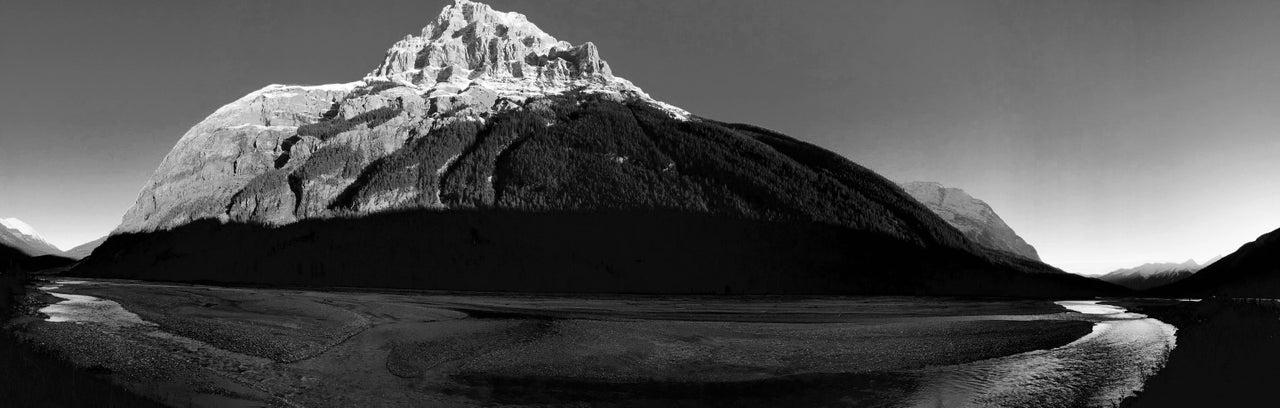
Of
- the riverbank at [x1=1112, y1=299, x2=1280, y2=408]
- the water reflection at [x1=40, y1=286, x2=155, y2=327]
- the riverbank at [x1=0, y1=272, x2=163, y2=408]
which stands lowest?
the riverbank at [x1=0, y1=272, x2=163, y2=408]

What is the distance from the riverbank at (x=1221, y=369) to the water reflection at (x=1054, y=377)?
102cm

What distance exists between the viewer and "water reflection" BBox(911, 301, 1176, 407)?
25984 mm

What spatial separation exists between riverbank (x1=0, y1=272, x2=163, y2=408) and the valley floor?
1.52 metres

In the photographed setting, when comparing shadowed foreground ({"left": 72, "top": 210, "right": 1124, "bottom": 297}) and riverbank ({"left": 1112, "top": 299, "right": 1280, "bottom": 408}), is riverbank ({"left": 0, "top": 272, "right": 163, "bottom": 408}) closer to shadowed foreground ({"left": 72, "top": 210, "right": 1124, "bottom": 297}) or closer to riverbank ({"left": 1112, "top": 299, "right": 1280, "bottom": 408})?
riverbank ({"left": 1112, "top": 299, "right": 1280, "bottom": 408})

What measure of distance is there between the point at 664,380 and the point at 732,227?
150m

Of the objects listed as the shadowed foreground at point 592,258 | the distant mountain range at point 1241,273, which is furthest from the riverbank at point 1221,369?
the distant mountain range at point 1241,273

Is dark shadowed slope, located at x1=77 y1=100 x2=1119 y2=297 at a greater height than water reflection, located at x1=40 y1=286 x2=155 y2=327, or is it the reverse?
dark shadowed slope, located at x1=77 y1=100 x2=1119 y2=297

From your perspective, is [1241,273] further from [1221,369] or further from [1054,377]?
[1054,377]

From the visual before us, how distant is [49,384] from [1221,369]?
47.5 meters

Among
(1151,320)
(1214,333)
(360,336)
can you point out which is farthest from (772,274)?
(360,336)

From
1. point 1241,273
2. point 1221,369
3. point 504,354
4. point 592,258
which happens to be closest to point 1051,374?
point 1221,369

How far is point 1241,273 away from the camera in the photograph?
6481 inches

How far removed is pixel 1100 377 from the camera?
31.3 metres

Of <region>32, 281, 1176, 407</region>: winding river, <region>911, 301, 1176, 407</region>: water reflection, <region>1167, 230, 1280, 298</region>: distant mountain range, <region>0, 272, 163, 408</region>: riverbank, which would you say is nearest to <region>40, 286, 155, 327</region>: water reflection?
<region>32, 281, 1176, 407</region>: winding river
